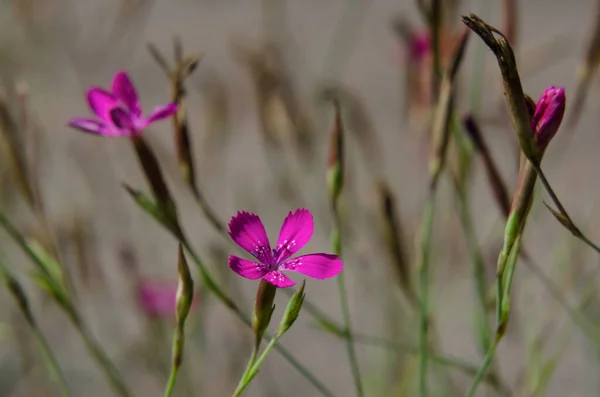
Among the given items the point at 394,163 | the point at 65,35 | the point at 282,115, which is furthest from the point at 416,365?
the point at 65,35

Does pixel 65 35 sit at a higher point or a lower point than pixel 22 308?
higher

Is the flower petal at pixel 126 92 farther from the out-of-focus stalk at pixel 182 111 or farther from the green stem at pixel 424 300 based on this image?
the green stem at pixel 424 300

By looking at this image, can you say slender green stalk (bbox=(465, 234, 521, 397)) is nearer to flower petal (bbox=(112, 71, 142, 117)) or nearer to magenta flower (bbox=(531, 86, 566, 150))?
magenta flower (bbox=(531, 86, 566, 150))

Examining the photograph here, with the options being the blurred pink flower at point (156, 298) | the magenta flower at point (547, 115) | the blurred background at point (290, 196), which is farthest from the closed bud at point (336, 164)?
the blurred pink flower at point (156, 298)

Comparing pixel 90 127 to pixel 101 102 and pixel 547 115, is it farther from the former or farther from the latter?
pixel 547 115

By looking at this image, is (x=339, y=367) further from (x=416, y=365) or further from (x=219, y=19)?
(x=219, y=19)

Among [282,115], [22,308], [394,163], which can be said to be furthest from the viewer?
[394,163]

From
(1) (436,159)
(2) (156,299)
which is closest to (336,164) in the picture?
(1) (436,159)
